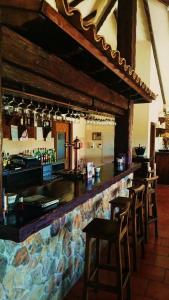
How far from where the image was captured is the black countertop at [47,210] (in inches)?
66.9

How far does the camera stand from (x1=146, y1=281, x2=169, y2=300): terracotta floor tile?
265cm

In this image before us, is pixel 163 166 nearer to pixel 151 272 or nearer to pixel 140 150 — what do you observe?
pixel 140 150

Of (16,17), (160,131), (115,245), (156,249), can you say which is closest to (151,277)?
(156,249)

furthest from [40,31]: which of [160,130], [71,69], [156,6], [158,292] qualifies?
[160,130]

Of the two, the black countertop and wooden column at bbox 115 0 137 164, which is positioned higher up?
wooden column at bbox 115 0 137 164

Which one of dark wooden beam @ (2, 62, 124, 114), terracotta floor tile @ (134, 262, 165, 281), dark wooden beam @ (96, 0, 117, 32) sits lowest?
terracotta floor tile @ (134, 262, 165, 281)

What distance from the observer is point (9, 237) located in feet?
5.54

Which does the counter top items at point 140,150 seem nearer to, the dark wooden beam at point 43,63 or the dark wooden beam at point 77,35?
the dark wooden beam at point 43,63

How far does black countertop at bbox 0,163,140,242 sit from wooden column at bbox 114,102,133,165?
4.75ft

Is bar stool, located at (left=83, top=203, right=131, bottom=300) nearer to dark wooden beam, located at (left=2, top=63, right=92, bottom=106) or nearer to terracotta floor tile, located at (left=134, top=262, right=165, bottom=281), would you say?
terracotta floor tile, located at (left=134, top=262, right=165, bottom=281)

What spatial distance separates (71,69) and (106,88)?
113 cm

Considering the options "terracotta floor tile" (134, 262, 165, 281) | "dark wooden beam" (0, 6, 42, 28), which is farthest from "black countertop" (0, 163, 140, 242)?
"dark wooden beam" (0, 6, 42, 28)

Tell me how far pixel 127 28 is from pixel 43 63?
107 inches

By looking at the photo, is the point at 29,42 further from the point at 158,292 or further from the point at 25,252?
the point at 158,292
